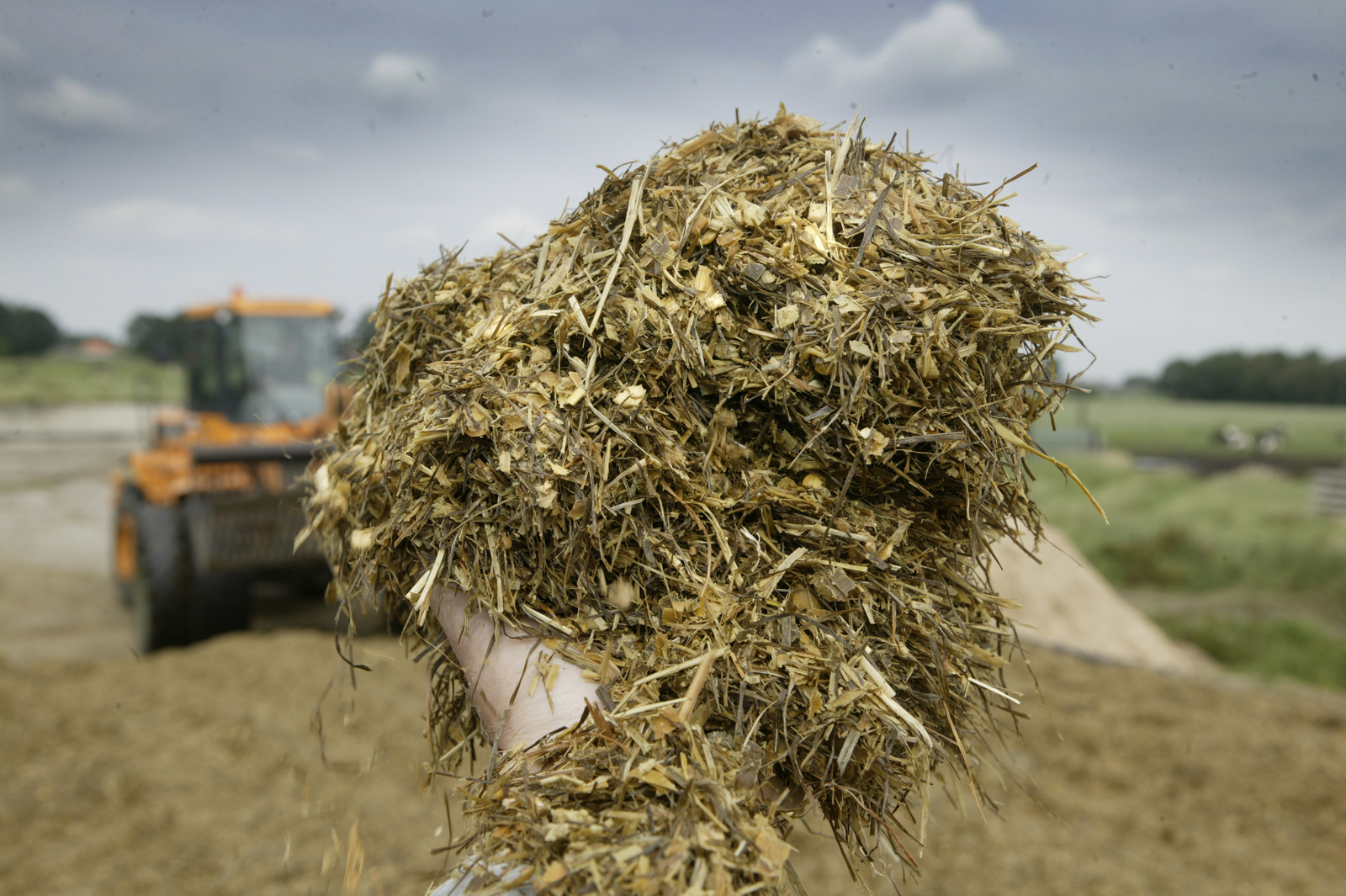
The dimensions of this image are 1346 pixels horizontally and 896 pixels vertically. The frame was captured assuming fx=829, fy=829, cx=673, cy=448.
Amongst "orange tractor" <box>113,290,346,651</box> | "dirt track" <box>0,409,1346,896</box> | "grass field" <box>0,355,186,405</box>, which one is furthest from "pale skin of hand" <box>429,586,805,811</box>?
"grass field" <box>0,355,186,405</box>

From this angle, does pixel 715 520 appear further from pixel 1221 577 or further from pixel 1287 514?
pixel 1287 514

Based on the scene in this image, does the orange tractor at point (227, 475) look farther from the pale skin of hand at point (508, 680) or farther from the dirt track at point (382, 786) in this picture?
the pale skin of hand at point (508, 680)

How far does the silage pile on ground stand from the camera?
5.94ft

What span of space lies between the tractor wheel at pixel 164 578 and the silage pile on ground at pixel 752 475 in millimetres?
7396

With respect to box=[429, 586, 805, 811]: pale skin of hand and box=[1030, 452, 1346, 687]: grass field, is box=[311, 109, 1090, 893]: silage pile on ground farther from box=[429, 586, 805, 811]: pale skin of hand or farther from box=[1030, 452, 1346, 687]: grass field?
box=[1030, 452, 1346, 687]: grass field

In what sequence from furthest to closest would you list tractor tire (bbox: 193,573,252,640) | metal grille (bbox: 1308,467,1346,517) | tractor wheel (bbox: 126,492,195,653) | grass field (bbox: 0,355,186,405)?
1. grass field (bbox: 0,355,186,405)
2. metal grille (bbox: 1308,467,1346,517)
3. tractor tire (bbox: 193,573,252,640)
4. tractor wheel (bbox: 126,492,195,653)

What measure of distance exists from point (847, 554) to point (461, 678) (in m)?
1.07

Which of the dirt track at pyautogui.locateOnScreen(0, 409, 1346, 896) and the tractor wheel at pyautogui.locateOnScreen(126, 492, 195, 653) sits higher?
the tractor wheel at pyautogui.locateOnScreen(126, 492, 195, 653)

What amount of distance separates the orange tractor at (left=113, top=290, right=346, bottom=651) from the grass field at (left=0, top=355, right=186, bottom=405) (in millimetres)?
37541

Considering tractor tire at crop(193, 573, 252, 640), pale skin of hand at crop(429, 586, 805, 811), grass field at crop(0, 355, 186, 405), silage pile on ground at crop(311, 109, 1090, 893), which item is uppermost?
grass field at crop(0, 355, 186, 405)

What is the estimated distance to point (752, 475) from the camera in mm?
1961

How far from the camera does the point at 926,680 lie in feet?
6.52

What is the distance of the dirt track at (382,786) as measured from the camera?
5.00 meters

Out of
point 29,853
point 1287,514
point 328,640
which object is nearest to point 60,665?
point 328,640
